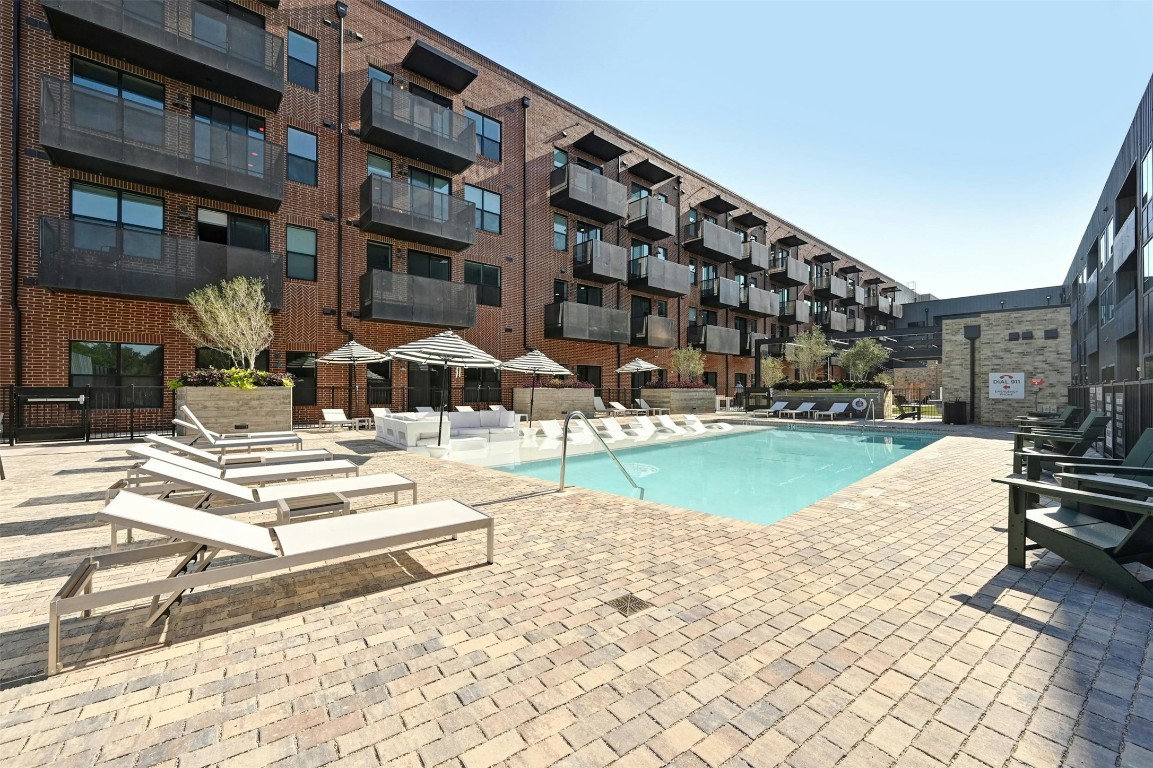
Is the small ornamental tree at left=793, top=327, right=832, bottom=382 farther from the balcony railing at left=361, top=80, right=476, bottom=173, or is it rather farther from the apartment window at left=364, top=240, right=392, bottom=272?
the apartment window at left=364, top=240, right=392, bottom=272

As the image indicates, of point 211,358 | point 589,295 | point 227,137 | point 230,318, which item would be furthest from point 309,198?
point 589,295

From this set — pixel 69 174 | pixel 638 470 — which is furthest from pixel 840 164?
pixel 69 174

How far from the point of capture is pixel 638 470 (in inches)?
390

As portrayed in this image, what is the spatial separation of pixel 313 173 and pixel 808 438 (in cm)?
1864

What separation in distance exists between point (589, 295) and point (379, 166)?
437 inches

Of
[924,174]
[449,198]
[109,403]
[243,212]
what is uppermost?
[924,174]

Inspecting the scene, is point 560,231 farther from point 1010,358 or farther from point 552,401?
point 1010,358

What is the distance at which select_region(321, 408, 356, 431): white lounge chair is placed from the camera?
49.8 ft

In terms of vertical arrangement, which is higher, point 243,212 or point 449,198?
point 449,198

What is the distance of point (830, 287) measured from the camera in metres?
40.4

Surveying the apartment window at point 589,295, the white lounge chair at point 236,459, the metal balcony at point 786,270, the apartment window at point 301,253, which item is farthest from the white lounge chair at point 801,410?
the apartment window at point 301,253

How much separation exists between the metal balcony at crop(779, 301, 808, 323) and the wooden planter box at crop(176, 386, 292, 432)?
33722mm

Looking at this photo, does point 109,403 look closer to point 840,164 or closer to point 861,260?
point 840,164

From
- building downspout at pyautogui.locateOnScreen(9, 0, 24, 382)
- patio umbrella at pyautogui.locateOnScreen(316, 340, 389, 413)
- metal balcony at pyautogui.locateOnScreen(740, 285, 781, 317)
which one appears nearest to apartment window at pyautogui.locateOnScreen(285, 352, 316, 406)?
patio umbrella at pyautogui.locateOnScreen(316, 340, 389, 413)
